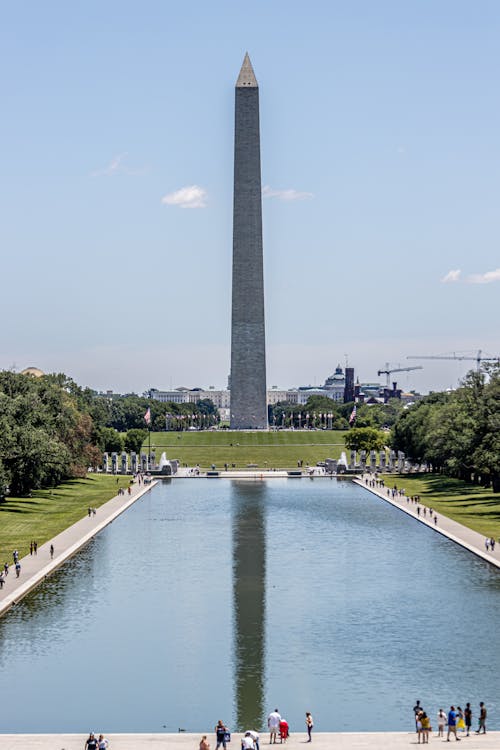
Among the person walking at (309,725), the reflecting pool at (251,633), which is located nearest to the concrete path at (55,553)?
the reflecting pool at (251,633)

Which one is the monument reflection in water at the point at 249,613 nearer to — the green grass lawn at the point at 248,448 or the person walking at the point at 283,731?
the person walking at the point at 283,731

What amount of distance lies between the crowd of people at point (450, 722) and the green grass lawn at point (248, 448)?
3690 inches

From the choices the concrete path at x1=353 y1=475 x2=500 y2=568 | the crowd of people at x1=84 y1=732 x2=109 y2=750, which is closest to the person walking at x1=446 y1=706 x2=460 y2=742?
the crowd of people at x1=84 y1=732 x2=109 y2=750

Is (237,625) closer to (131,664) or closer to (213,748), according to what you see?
(131,664)

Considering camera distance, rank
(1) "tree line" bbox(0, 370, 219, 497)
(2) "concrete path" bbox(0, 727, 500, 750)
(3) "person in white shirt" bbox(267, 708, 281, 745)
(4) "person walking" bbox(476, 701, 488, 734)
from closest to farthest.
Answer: (2) "concrete path" bbox(0, 727, 500, 750)
(3) "person in white shirt" bbox(267, 708, 281, 745)
(4) "person walking" bbox(476, 701, 488, 734)
(1) "tree line" bbox(0, 370, 219, 497)

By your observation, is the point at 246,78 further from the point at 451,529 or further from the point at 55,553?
the point at 55,553

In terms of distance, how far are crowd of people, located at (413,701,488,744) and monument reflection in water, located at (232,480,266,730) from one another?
3.95 m

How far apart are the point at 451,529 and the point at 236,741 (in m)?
38.7

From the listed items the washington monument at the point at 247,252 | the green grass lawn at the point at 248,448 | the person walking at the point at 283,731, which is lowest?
the person walking at the point at 283,731

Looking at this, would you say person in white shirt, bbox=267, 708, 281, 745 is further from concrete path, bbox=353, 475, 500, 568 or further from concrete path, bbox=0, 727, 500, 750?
concrete path, bbox=353, 475, 500, 568

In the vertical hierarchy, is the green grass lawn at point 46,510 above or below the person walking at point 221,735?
above

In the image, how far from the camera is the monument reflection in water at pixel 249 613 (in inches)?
1238

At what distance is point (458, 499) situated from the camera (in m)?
83.6

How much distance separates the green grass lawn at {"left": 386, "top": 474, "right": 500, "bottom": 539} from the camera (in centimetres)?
6850
